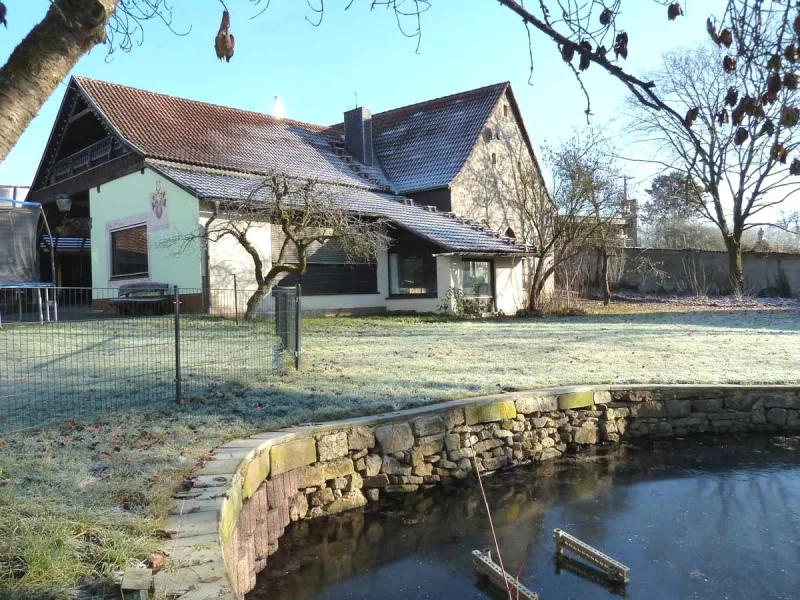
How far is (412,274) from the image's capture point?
60.8 ft

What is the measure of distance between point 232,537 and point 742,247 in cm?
2863

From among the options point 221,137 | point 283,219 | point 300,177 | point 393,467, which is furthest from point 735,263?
point 393,467

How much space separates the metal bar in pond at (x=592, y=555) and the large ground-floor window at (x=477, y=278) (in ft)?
43.8

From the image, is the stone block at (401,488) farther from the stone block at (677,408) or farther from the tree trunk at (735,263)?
the tree trunk at (735,263)

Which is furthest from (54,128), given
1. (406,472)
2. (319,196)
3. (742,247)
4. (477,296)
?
(742,247)

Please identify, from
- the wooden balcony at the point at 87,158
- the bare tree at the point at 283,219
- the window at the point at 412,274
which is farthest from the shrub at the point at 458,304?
the wooden balcony at the point at 87,158

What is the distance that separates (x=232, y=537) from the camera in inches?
143

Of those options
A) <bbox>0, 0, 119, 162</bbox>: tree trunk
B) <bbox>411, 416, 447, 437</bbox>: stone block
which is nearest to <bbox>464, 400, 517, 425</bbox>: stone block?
<bbox>411, 416, 447, 437</bbox>: stone block

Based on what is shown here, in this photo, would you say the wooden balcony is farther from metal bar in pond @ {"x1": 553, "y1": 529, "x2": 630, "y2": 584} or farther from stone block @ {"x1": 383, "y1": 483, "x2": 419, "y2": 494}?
metal bar in pond @ {"x1": 553, "y1": 529, "x2": 630, "y2": 584}

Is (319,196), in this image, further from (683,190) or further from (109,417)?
(683,190)

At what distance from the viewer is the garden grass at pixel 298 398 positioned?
2.94 m

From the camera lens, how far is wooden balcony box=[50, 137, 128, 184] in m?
16.9

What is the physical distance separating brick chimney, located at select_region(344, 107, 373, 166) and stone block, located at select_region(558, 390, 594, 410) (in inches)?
680

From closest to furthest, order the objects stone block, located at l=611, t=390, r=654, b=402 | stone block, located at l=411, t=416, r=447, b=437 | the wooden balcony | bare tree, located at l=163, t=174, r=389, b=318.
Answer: stone block, located at l=411, t=416, r=447, b=437, stone block, located at l=611, t=390, r=654, b=402, bare tree, located at l=163, t=174, r=389, b=318, the wooden balcony
